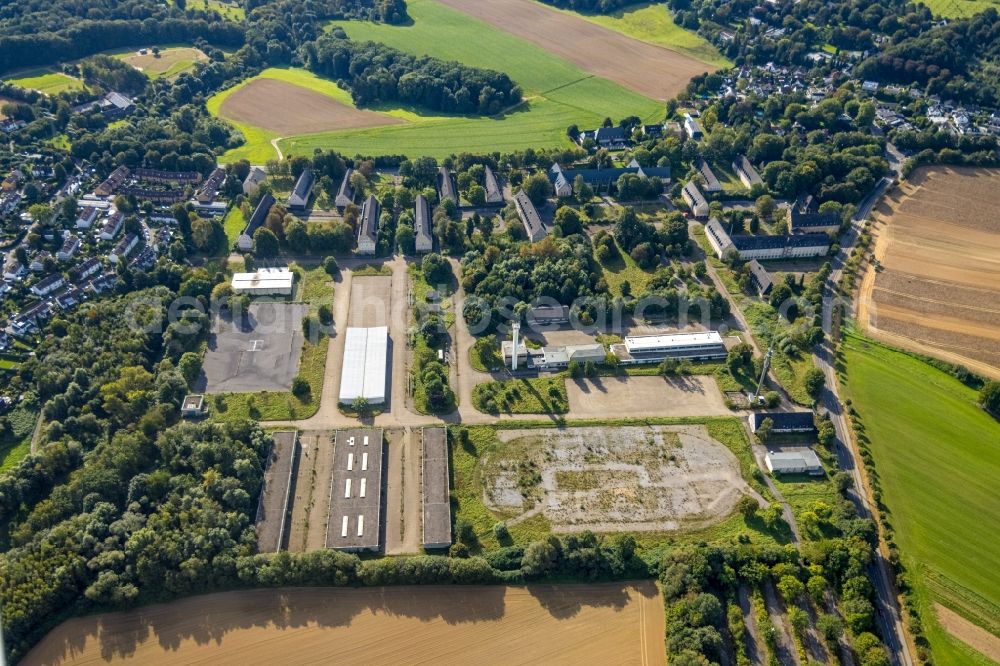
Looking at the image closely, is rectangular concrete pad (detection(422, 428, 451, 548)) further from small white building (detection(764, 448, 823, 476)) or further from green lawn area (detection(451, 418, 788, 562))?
small white building (detection(764, 448, 823, 476))

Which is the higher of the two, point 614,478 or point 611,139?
point 611,139

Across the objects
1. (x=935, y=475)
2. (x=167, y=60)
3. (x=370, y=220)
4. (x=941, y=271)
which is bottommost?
(x=370, y=220)

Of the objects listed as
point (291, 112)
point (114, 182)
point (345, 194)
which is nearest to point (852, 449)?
point (345, 194)

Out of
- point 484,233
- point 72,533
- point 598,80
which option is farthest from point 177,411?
point 598,80

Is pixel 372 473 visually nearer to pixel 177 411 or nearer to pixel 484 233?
pixel 177 411

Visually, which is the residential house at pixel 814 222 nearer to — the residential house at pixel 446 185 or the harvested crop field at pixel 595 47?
the residential house at pixel 446 185

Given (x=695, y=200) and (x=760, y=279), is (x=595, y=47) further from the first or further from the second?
(x=760, y=279)

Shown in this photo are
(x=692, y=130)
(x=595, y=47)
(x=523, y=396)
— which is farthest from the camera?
(x=595, y=47)

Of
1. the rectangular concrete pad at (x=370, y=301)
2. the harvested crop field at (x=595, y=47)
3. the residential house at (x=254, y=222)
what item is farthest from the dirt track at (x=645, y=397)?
the harvested crop field at (x=595, y=47)
